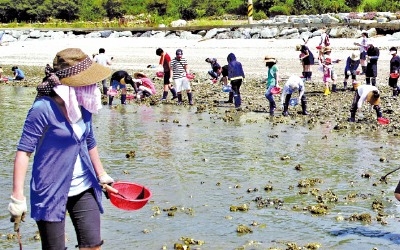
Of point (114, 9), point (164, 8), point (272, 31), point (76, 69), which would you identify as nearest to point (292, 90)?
point (76, 69)

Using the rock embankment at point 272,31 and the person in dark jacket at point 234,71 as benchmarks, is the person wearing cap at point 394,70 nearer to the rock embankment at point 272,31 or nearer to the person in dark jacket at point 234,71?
the person in dark jacket at point 234,71

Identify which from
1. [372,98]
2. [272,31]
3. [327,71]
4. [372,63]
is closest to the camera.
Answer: [372,98]

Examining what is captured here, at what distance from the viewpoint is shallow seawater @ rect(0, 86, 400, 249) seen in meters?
8.40

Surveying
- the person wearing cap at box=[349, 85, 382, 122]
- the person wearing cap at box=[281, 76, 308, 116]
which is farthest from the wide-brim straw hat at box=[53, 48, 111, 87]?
the person wearing cap at box=[281, 76, 308, 116]

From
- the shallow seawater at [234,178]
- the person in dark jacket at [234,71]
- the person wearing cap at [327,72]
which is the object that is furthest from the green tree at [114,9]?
the person in dark jacket at [234,71]

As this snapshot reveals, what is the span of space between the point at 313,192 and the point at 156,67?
22.1 metres

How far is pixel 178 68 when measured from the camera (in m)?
20.4

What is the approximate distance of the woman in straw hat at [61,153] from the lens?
16.8 ft

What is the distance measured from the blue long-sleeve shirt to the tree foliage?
159 ft

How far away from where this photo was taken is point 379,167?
12148 mm

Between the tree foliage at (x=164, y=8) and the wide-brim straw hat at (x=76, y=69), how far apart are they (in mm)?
48246

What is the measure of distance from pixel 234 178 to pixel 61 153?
6500 millimetres

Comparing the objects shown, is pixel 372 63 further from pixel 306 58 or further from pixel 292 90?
pixel 292 90

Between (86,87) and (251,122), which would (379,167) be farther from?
(86,87)
